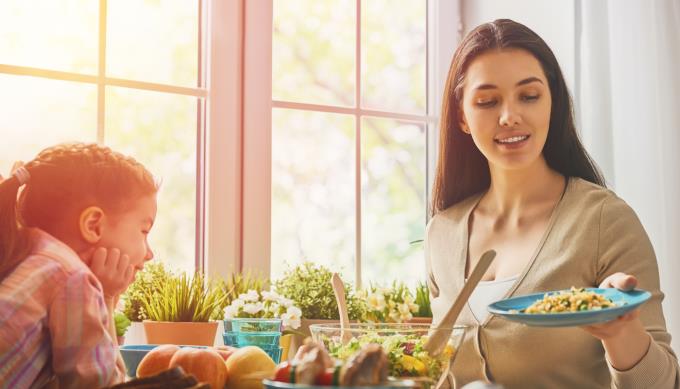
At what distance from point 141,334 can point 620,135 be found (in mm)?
1516

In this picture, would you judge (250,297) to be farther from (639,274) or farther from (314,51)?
(314,51)

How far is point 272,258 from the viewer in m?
2.49

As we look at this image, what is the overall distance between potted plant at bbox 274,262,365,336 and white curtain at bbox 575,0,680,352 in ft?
3.00

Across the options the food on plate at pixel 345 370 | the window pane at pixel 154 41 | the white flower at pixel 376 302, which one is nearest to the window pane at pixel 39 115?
the window pane at pixel 154 41

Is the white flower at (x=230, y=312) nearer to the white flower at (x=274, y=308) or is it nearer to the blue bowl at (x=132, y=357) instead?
the white flower at (x=274, y=308)

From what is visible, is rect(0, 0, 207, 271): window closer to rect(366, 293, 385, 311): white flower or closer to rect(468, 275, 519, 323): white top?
rect(366, 293, 385, 311): white flower

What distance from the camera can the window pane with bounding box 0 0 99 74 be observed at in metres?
2.11

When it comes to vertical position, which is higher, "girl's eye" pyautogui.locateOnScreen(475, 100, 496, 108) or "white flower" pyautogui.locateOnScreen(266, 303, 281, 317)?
"girl's eye" pyautogui.locateOnScreen(475, 100, 496, 108)

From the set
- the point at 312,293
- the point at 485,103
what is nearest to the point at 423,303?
the point at 312,293

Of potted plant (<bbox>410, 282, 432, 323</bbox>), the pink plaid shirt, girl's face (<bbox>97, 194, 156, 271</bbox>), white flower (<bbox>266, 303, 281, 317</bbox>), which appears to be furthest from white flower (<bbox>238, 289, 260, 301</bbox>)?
the pink plaid shirt

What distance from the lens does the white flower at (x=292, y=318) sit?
6.18ft

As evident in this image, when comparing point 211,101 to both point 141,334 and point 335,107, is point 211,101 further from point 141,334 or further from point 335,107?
point 141,334

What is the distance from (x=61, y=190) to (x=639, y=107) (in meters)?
1.86

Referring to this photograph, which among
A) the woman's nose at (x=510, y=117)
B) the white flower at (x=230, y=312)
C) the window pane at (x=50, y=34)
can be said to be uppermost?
the window pane at (x=50, y=34)
